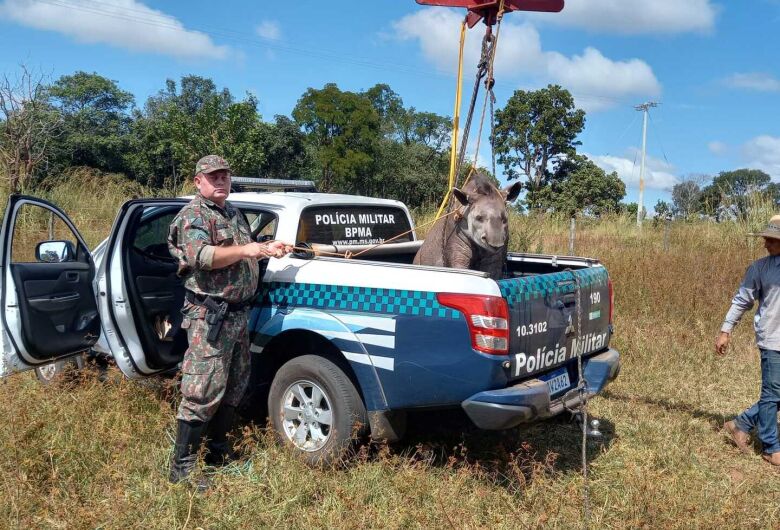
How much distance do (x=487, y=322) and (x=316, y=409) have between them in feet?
4.54

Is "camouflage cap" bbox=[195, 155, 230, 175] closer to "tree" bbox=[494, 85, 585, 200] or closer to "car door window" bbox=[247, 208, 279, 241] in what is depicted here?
"car door window" bbox=[247, 208, 279, 241]

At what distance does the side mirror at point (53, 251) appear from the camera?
456 centimetres

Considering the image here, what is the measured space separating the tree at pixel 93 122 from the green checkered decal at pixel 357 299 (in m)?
29.3

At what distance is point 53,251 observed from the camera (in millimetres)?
4629

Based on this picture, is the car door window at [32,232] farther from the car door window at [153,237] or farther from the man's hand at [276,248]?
the man's hand at [276,248]

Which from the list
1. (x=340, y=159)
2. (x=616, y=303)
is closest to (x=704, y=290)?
(x=616, y=303)

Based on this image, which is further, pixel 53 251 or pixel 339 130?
pixel 339 130

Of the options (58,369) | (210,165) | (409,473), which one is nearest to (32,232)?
(58,369)

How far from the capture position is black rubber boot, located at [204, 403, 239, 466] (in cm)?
402

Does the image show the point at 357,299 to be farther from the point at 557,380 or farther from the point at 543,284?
the point at 557,380

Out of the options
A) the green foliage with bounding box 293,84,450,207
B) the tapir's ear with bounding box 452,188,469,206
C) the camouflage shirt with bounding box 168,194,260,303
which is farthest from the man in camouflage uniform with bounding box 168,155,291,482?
the green foliage with bounding box 293,84,450,207

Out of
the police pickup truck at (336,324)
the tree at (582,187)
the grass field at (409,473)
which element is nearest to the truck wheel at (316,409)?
the police pickup truck at (336,324)

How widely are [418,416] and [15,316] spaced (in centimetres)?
305

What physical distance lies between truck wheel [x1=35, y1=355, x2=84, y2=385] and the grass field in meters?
0.14
